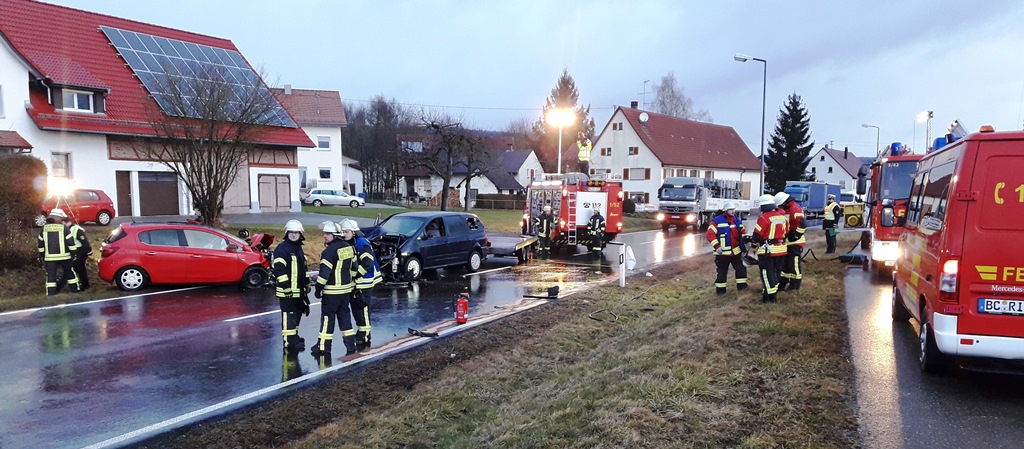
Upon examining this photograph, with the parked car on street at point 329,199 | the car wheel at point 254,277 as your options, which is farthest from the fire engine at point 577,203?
the parked car on street at point 329,199

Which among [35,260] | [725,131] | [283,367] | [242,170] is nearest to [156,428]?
[283,367]

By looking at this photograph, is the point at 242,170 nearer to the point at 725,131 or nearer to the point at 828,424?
the point at 828,424

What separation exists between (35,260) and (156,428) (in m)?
10.2

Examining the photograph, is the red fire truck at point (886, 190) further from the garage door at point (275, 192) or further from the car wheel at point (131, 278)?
the garage door at point (275, 192)

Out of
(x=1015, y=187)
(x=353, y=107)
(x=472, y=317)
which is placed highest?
(x=353, y=107)

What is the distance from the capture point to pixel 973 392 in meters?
5.39

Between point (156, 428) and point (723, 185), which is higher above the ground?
point (723, 185)

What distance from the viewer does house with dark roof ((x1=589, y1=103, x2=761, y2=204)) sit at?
165 ft

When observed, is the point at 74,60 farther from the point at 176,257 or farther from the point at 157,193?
the point at 176,257

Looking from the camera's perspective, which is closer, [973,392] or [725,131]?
[973,392]

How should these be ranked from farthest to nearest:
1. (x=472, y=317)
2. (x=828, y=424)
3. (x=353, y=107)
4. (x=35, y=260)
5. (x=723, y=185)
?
(x=353, y=107) → (x=723, y=185) → (x=35, y=260) → (x=472, y=317) → (x=828, y=424)

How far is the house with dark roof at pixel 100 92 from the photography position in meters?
22.2

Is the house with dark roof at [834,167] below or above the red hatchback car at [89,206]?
above

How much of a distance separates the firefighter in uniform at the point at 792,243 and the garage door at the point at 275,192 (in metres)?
25.2
